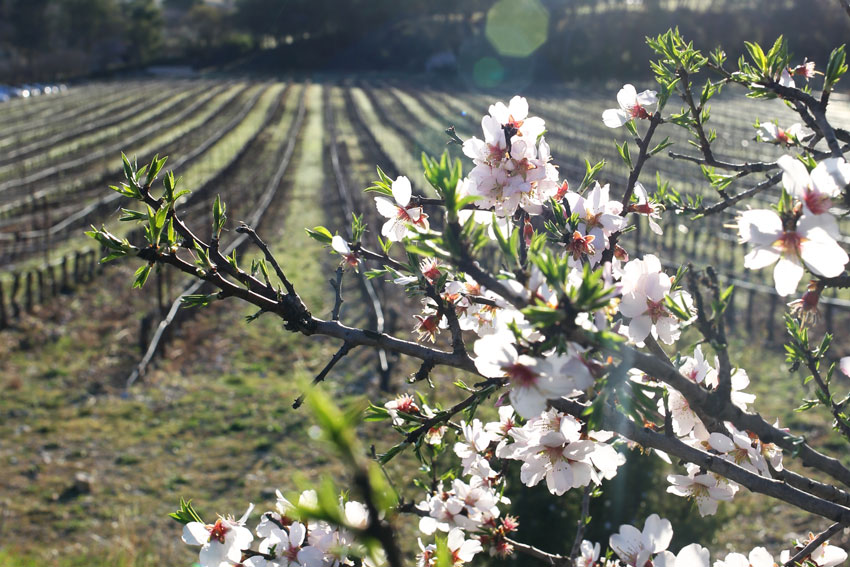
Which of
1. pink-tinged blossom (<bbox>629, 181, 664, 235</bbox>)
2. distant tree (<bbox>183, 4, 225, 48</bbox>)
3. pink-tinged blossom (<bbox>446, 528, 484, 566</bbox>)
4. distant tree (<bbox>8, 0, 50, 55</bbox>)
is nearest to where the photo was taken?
pink-tinged blossom (<bbox>446, 528, 484, 566</bbox>)

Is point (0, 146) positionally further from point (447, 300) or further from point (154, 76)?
point (154, 76)

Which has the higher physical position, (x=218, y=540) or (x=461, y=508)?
(x=218, y=540)

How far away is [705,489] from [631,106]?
1.01 meters

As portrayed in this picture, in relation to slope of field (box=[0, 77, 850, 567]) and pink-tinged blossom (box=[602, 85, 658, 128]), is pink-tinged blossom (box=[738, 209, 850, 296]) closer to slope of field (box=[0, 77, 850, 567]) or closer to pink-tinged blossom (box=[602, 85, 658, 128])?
pink-tinged blossom (box=[602, 85, 658, 128])

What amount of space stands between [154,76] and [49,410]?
189 ft

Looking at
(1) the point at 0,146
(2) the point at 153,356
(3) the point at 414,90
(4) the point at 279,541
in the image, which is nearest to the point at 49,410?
(2) the point at 153,356

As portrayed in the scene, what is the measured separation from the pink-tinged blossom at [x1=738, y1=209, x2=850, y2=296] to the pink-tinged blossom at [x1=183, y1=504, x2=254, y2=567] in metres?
1.13

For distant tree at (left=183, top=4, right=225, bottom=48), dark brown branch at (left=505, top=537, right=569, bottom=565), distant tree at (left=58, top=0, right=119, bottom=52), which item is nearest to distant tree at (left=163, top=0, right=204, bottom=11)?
distant tree at (left=183, top=4, right=225, bottom=48)

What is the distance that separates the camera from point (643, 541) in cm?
157

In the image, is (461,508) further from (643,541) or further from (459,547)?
(643,541)

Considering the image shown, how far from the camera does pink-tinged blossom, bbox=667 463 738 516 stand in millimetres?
1660

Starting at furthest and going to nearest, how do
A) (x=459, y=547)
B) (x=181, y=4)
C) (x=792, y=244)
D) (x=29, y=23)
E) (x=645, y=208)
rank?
1. (x=181, y=4)
2. (x=29, y=23)
3. (x=645, y=208)
4. (x=459, y=547)
5. (x=792, y=244)

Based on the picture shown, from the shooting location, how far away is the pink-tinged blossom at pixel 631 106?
1.84 m

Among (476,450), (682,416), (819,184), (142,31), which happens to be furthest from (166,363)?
(142,31)
